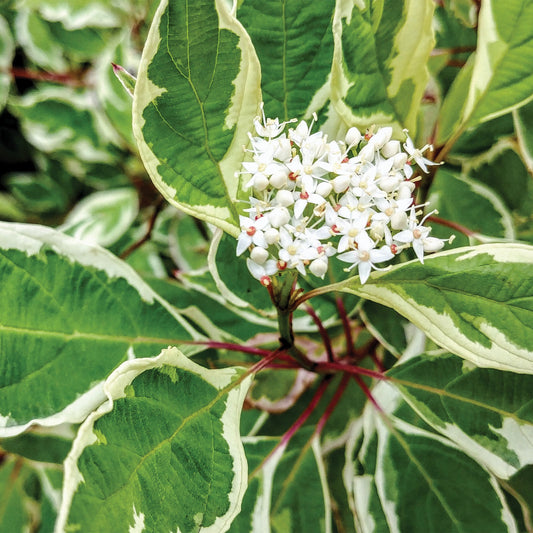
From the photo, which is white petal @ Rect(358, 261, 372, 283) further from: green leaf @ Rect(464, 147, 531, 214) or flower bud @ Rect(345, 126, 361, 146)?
green leaf @ Rect(464, 147, 531, 214)

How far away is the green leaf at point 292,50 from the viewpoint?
0.55 m

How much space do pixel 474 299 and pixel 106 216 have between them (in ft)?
2.79

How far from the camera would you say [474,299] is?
0.49 meters

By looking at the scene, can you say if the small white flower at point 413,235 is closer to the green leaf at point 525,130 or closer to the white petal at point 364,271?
the white petal at point 364,271

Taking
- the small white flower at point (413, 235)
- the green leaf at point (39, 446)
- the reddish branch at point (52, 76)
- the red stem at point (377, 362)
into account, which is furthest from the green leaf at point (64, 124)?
the small white flower at point (413, 235)

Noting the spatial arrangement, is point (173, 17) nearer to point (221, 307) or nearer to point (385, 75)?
point (385, 75)

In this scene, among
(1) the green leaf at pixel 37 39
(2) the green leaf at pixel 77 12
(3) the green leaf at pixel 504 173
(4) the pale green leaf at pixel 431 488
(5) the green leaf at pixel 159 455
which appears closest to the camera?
(5) the green leaf at pixel 159 455

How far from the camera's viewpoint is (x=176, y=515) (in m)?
0.48

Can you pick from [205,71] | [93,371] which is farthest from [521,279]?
[93,371]

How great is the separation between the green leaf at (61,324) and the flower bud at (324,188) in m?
0.27

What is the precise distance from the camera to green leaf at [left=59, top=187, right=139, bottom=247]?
1056 mm

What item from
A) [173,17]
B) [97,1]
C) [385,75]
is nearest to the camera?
[173,17]

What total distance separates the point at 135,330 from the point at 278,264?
233mm

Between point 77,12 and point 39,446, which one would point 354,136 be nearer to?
point 39,446
